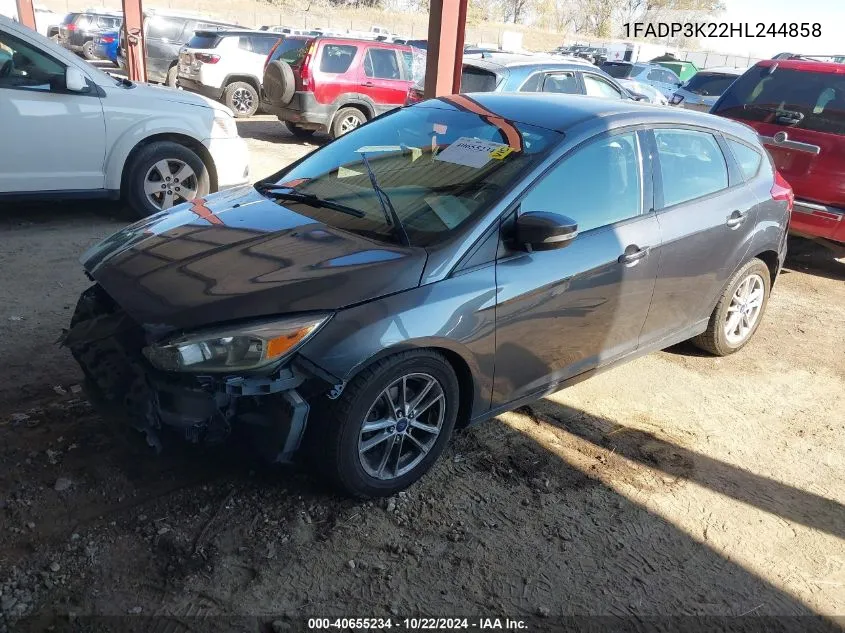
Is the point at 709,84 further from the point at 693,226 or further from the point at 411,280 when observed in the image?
the point at 411,280

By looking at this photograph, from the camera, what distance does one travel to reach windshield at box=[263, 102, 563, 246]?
3154mm

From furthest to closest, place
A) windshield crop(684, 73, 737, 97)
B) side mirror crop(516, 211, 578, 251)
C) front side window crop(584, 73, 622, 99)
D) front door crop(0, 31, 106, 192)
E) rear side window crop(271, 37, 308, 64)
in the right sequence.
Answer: windshield crop(684, 73, 737, 97) < rear side window crop(271, 37, 308, 64) < front side window crop(584, 73, 622, 99) < front door crop(0, 31, 106, 192) < side mirror crop(516, 211, 578, 251)

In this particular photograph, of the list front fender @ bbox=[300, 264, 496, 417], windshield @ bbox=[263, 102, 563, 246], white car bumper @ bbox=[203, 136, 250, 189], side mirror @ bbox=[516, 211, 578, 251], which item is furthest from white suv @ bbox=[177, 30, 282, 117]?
front fender @ bbox=[300, 264, 496, 417]

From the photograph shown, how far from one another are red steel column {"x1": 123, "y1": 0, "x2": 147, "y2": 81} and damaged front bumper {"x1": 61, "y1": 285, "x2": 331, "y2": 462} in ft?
35.4

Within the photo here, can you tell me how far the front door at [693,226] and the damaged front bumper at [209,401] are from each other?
2127 mm

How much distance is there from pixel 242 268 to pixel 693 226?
2.48m

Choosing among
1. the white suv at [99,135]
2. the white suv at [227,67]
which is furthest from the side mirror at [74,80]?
the white suv at [227,67]

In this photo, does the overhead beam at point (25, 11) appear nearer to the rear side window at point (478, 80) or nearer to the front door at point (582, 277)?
the rear side window at point (478, 80)

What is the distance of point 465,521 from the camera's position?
2.98m

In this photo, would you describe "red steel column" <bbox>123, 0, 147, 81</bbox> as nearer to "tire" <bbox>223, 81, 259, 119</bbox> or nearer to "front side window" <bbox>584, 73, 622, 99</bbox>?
"tire" <bbox>223, 81, 259, 119</bbox>

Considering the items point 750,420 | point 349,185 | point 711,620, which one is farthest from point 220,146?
point 711,620

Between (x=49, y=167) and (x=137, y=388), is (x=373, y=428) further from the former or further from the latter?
(x=49, y=167)

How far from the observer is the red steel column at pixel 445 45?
7.09 metres

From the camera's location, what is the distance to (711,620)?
2609mm
